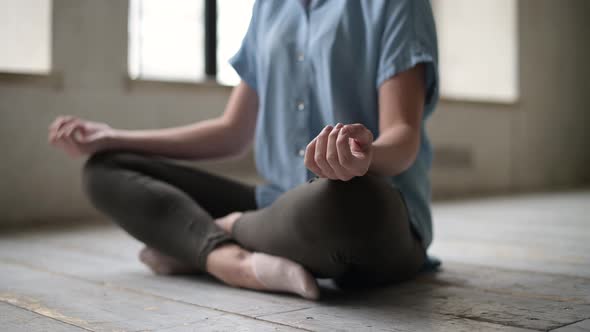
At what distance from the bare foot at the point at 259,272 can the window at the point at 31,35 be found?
6.05ft

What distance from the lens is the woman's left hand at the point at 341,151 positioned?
39.4 inches

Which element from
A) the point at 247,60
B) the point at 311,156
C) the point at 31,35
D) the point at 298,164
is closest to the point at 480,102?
the point at 31,35

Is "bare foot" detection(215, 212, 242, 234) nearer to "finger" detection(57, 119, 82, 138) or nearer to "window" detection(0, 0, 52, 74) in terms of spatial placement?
"finger" detection(57, 119, 82, 138)

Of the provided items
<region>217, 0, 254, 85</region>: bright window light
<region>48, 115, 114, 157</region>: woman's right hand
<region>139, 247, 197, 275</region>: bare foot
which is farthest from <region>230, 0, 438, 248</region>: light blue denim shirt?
<region>217, 0, 254, 85</region>: bright window light

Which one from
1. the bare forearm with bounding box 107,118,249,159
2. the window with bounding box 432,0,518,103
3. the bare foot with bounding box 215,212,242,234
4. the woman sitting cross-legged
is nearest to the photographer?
the woman sitting cross-legged

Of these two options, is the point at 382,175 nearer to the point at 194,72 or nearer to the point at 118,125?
the point at 118,125

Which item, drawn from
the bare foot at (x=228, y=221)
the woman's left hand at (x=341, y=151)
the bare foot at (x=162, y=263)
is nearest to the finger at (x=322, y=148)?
the woman's left hand at (x=341, y=151)

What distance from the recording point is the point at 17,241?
2.36 metres

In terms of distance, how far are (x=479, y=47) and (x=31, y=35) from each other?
331cm

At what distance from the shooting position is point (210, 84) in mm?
3412

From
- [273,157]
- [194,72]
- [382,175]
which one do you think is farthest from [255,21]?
[194,72]

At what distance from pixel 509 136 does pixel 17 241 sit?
12.1 feet

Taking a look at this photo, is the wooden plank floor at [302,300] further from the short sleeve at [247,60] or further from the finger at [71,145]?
the short sleeve at [247,60]

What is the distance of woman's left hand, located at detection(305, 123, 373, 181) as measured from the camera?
1.00m
